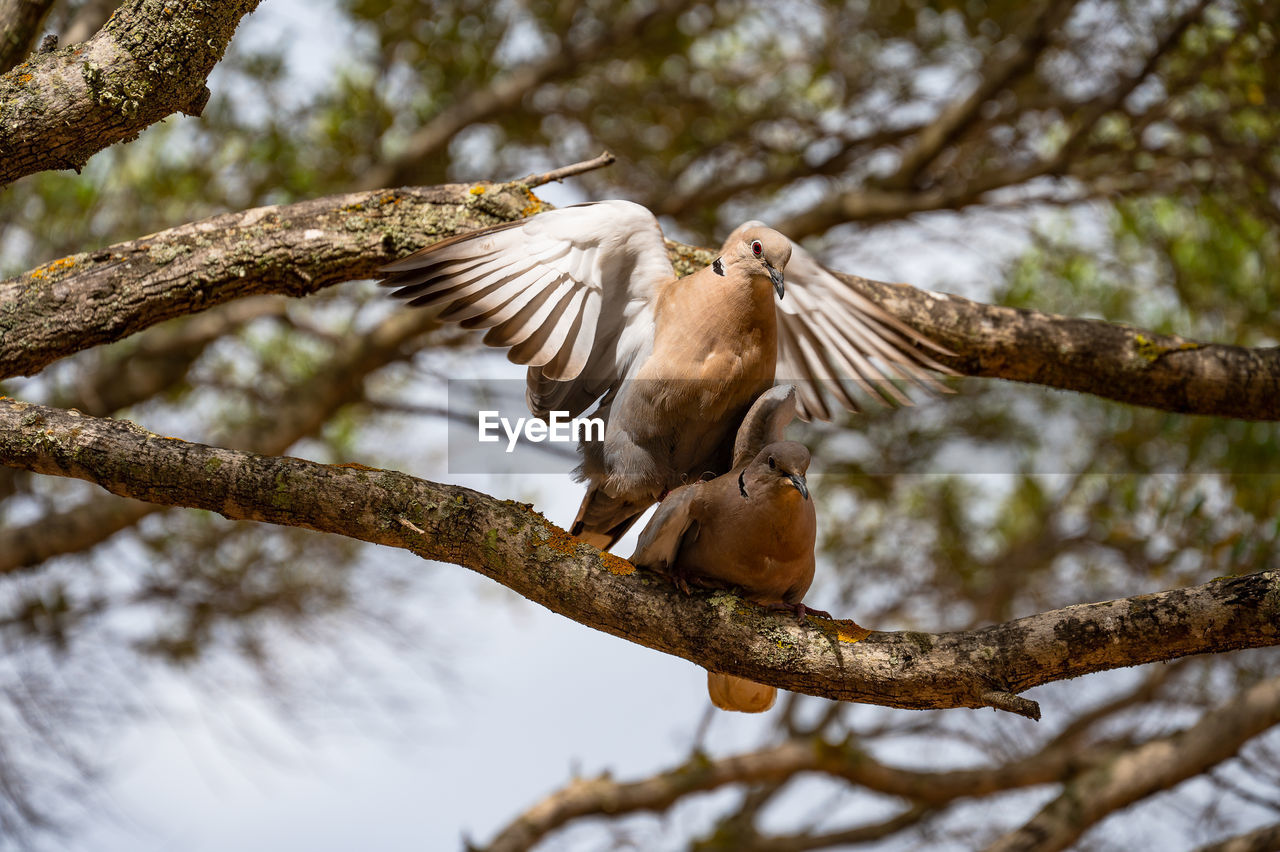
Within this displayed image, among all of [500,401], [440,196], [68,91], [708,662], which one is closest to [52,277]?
[68,91]

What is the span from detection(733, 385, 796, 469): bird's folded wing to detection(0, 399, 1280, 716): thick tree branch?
0.43 m

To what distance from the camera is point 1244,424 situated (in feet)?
18.6

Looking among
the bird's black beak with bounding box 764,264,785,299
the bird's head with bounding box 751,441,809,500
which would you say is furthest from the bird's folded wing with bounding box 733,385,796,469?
the bird's black beak with bounding box 764,264,785,299

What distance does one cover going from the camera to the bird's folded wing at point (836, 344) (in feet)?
12.0

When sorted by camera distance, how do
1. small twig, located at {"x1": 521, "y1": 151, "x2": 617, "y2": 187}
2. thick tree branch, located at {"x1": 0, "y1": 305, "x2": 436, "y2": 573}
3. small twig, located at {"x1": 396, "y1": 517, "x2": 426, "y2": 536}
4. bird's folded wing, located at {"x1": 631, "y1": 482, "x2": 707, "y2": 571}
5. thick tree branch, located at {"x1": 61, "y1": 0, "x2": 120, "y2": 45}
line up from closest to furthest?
1. small twig, located at {"x1": 396, "y1": 517, "x2": 426, "y2": 536}
2. bird's folded wing, located at {"x1": 631, "y1": 482, "x2": 707, "y2": 571}
3. small twig, located at {"x1": 521, "y1": 151, "x2": 617, "y2": 187}
4. thick tree branch, located at {"x1": 61, "y1": 0, "x2": 120, "y2": 45}
5. thick tree branch, located at {"x1": 0, "y1": 305, "x2": 436, "y2": 573}

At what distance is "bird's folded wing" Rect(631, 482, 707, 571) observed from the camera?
9.16 feet

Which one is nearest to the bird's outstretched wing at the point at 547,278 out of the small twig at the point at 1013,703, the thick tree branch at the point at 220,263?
the thick tree branch at the point at 220,263

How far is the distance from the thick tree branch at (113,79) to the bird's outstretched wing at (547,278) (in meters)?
0.74

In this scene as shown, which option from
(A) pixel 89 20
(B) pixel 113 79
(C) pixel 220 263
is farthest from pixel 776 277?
(A) pixel 89 20

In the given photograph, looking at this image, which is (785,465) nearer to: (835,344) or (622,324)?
(622,324)

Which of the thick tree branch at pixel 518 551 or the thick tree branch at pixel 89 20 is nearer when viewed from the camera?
the thick tree branch at pixel 518 551

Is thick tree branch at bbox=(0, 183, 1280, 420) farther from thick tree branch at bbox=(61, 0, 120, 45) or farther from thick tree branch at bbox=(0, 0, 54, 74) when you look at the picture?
thick tree branch at bbox=(61, 0, 120, 45)

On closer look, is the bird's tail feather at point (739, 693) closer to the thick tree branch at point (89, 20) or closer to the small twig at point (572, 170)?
the small twig at point (572, 170)

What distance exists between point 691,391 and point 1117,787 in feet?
10.3
